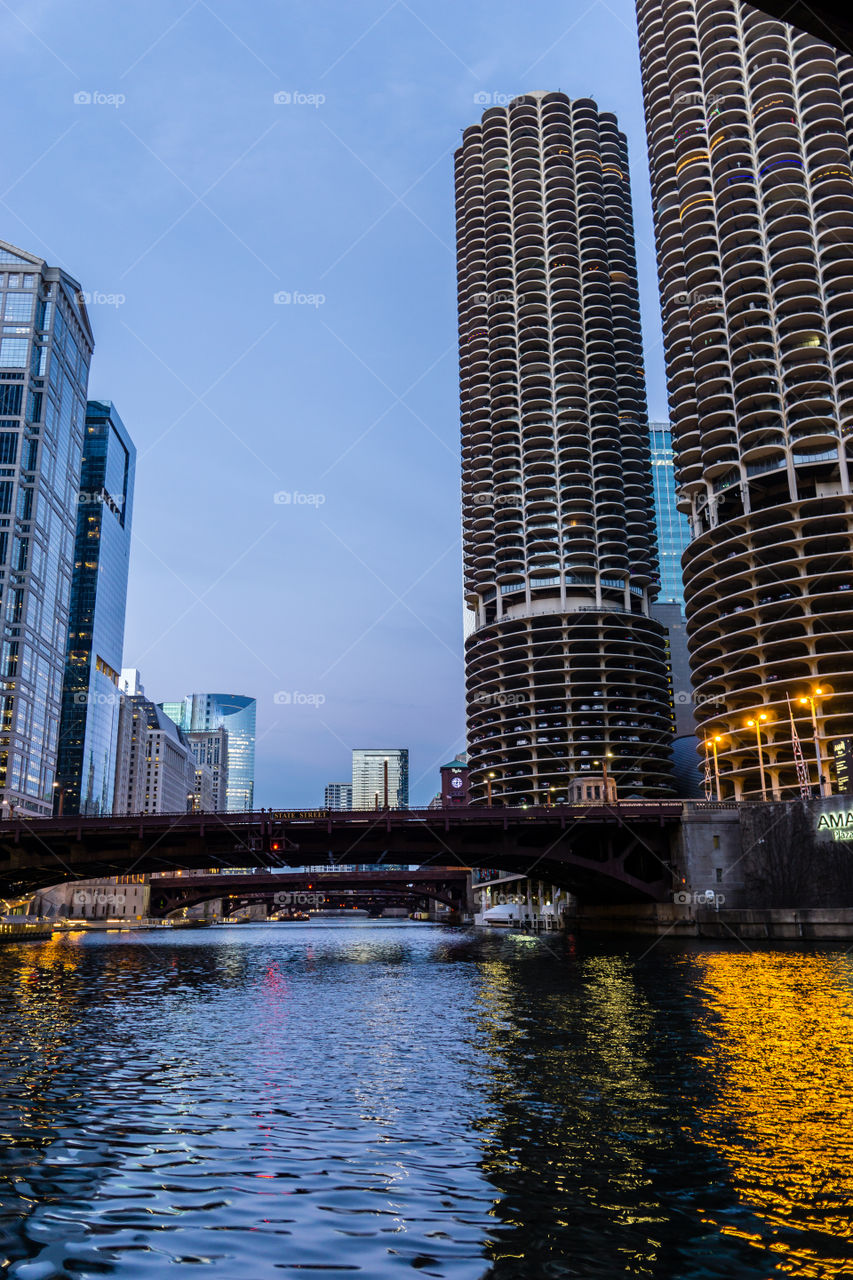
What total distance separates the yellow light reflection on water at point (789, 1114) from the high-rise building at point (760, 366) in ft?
341

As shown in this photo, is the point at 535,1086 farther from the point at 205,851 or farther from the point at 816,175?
the point at 816,175

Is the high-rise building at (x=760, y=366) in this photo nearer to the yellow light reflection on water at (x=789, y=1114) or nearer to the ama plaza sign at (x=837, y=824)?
the ama plaza sign at (x=837, y=824)

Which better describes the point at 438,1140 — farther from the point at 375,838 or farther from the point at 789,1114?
the point at 375,838

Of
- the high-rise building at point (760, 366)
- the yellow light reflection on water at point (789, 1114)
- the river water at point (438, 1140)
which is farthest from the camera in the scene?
the high-rise building at point (760, 366)

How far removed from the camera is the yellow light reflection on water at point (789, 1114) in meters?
15.4

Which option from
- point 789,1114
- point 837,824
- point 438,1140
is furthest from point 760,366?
point 438,1140

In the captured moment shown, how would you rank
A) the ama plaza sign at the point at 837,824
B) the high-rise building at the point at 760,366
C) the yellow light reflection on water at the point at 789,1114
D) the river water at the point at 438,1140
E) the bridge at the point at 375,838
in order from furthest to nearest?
the high-rise building at the point at 760,366, the bridge at the point at 375,838, the ama plaza sign at the point at 837,824, the yellow light reflection on water at the point at 789,1114, the river water at the point at 438,1140

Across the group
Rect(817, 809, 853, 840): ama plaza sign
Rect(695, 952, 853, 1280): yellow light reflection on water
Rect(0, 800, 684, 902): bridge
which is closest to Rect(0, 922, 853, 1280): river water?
Rect(695, 952, 853, 1280): yellow light reflection on water

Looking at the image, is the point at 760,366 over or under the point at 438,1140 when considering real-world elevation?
over

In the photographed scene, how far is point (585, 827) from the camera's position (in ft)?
333

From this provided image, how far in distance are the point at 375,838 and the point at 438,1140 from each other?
85.2 meters

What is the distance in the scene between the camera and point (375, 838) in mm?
105625

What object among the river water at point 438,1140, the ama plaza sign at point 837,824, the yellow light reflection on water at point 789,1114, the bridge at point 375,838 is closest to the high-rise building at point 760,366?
the bridge at point 375,838

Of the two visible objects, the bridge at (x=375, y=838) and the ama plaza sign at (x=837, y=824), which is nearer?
the ama plaza sign at (x=837, y=824)
